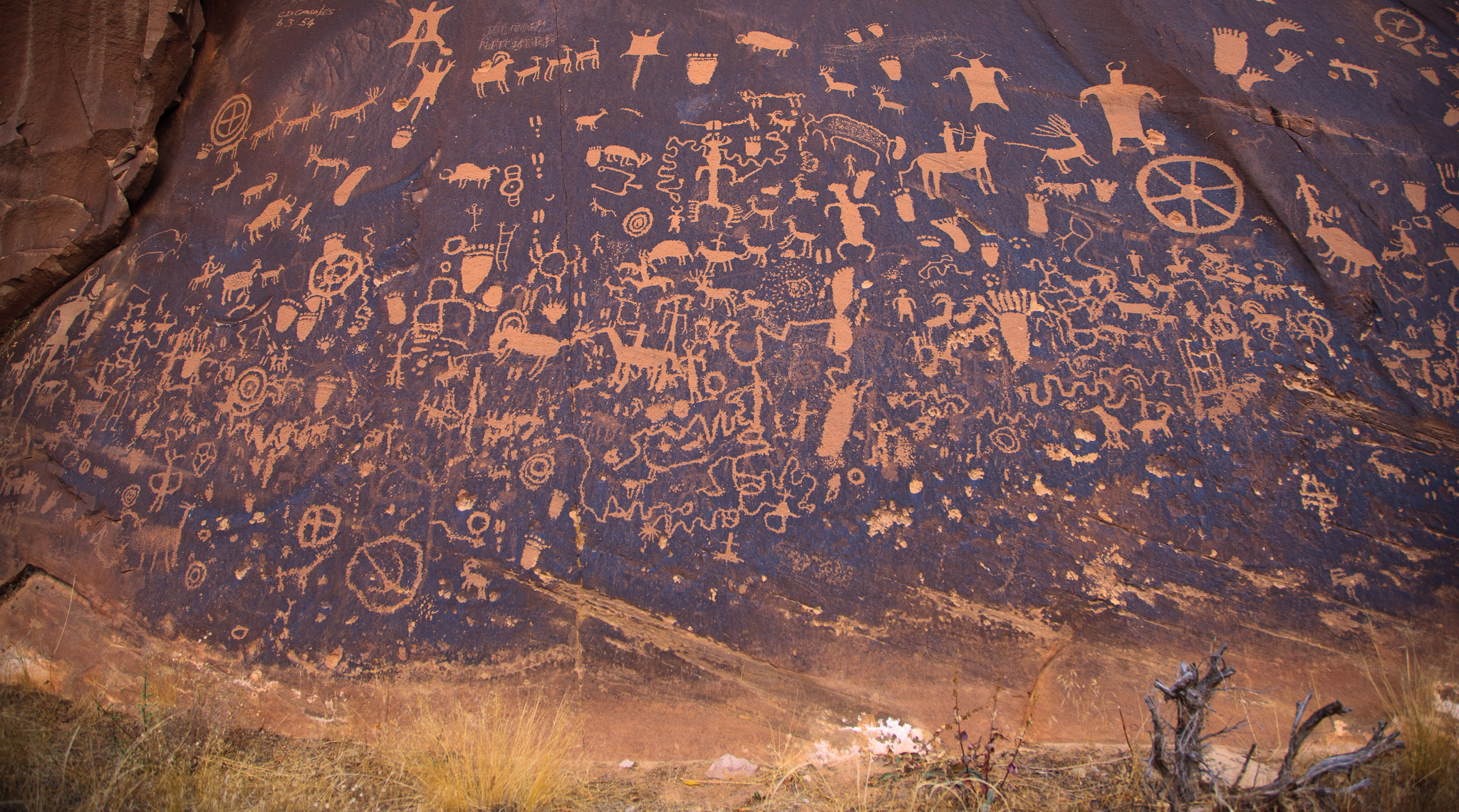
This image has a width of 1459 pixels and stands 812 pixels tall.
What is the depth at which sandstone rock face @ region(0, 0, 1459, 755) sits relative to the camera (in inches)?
83.0

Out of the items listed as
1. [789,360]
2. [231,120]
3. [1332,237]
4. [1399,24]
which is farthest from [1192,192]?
[231,120]

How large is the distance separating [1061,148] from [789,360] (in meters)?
1.41

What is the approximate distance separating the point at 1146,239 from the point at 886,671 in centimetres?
181

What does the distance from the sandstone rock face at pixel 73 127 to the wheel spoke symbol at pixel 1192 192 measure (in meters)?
4.21

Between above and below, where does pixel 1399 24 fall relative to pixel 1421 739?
above

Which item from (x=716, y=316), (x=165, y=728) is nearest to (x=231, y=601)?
(x=165, y=728)

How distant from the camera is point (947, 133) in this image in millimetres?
2795

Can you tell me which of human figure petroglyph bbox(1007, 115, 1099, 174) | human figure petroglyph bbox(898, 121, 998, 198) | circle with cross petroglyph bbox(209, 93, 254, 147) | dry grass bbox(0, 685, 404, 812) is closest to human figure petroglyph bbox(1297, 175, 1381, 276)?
human figure petroglyph bbox(1007, 115, 1099, 174)

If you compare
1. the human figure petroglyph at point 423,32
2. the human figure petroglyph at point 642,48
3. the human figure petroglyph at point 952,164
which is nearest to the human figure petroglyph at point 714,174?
the human figure petroglyph at point 642,48

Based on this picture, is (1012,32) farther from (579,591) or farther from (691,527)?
(579,591)

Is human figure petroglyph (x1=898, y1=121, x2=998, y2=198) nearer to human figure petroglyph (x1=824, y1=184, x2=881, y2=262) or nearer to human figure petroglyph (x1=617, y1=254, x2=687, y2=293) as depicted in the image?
human figure petroglyph (x1=824, y1=184, x2=881, y2=262)

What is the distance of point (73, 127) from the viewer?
10.1 ft

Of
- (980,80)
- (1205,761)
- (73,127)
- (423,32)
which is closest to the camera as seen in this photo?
(1205,761)

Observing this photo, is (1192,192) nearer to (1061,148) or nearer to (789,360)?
(1061,148)
